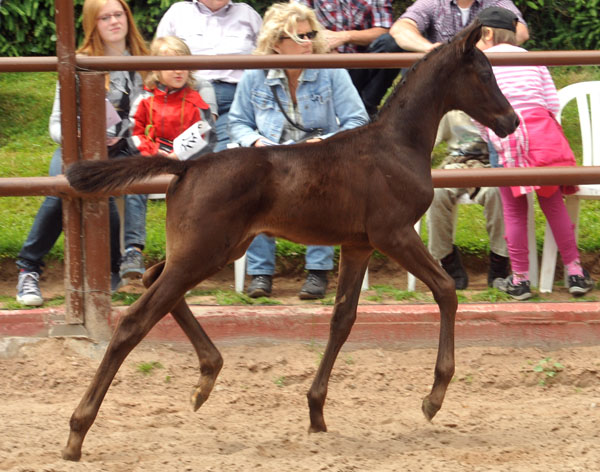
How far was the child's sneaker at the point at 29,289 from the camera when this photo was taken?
5.13m

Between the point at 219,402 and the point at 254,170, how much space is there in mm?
1345

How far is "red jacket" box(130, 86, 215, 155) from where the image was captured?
5.33 metres

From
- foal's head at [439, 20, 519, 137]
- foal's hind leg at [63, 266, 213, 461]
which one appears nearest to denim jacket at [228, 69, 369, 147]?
foal's head at [439, 20, 519, 137]

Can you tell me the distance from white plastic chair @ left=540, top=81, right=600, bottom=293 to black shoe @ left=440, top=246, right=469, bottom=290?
445 millimetres

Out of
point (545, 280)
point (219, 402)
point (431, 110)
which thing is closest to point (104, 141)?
point (219, 402)

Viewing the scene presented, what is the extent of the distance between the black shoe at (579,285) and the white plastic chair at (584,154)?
13cm

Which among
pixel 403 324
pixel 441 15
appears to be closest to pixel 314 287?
pixel 403 324

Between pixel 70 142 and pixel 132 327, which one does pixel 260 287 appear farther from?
pixel 132 327

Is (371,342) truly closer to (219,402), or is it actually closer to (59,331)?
(219,402)

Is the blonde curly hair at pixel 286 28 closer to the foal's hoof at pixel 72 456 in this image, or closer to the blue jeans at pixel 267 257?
the blue jeans at pixel 267 257

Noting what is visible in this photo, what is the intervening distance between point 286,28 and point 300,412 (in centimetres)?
207

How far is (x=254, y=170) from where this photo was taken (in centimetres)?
375

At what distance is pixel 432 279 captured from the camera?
153 inches

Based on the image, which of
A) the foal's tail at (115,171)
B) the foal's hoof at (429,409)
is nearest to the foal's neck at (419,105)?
the foal's tail at (115,171)
